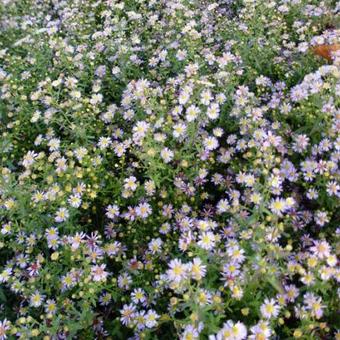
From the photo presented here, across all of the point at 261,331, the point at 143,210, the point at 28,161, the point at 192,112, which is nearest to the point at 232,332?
the point at 261,331

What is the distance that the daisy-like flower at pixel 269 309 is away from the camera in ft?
8.04

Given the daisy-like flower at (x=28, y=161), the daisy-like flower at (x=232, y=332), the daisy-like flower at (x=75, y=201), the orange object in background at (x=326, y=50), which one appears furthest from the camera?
the orange object in background at (x=326, y=50)

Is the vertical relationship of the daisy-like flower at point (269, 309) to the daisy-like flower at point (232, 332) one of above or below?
below

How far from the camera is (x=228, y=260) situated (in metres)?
2.65

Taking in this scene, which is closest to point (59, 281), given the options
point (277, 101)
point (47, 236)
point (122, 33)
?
point (47, 236)

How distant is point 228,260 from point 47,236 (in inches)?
48.6

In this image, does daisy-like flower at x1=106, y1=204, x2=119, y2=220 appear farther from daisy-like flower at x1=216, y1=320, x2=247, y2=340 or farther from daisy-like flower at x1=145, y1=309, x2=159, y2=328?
daisy-like flower at x1=216, y1=320, x2=247, y2=340

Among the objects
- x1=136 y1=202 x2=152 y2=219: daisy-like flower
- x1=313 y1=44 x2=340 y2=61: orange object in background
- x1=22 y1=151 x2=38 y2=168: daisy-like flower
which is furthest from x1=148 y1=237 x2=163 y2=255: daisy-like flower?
x1=313 y1=44 x2=340 y2=61: orange object in background

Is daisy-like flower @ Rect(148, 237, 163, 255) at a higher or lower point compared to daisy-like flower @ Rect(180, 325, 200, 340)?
lower

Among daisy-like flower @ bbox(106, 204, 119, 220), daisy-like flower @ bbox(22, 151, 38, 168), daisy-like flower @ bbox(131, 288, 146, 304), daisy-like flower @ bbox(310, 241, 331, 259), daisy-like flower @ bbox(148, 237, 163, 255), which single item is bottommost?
daisy-like flower @ bbox(131, 288, 146, 304)

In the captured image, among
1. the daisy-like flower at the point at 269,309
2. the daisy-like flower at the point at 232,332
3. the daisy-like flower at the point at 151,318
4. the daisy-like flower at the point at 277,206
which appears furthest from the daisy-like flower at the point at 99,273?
the daisy-like flower at the point at 277,206

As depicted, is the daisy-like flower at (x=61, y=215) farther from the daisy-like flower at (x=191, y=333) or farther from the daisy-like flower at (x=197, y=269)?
the daisy-like flower at (x=191, y=333)

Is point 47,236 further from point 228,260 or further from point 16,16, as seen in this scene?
point 16,16

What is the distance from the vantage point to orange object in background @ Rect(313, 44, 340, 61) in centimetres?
411
